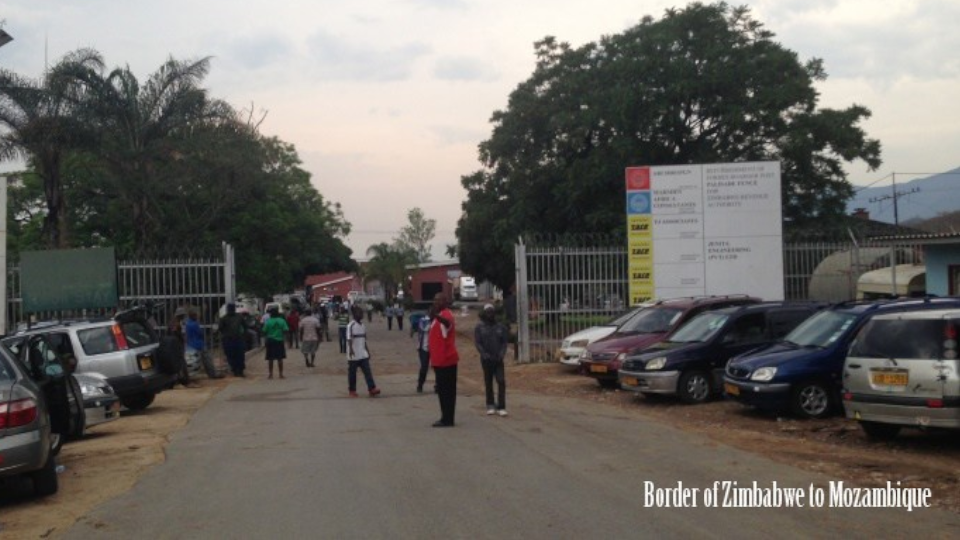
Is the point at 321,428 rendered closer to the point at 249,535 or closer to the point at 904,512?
the point at 249,535

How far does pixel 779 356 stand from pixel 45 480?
9.61 metres

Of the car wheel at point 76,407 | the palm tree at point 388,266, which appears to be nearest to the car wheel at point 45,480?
the car wheel at point 76,407

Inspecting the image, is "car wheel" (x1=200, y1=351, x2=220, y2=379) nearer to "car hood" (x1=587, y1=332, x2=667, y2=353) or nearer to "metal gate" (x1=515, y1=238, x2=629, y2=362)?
"metal gate" (x1=515, y1=238, x2=629, y2=362)

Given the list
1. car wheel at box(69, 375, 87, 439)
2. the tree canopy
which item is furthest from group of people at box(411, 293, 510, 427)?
the tree canopy

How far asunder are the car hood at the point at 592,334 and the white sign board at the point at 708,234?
4.87 feet

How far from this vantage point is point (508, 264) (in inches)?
1839

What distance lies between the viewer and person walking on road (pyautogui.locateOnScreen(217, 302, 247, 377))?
2339cm

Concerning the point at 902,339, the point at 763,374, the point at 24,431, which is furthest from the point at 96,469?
the point at 902,339

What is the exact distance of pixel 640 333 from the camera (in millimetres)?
19766

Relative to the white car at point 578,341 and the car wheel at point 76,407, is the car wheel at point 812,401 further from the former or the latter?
the car wheel at point 76,407

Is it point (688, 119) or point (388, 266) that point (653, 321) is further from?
point (388, 266)

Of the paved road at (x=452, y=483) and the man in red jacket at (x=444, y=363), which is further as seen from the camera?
the man in red jacket at (x=444, y=363)

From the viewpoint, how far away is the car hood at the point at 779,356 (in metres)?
14.3

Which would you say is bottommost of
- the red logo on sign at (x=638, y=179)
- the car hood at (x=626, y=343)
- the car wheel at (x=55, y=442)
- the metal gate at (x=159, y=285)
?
the car wheel at (x=55, y=442)
